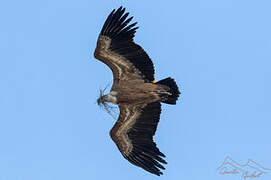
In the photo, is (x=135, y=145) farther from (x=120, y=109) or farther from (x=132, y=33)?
(x=132, y=33)

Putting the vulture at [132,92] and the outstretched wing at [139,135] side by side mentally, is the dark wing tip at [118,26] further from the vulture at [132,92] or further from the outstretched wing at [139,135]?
the outstretched wing at [139,135]

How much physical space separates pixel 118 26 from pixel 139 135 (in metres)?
3.53

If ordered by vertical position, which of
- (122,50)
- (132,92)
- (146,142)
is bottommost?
(146,142)

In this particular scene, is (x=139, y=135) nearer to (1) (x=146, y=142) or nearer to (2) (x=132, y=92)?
(1) (x=146, y=142)

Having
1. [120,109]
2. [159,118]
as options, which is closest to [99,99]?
[120,109]

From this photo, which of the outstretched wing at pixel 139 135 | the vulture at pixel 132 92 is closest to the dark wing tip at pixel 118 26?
the vulture at pixel 132 92

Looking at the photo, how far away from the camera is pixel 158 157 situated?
1570 centimetres

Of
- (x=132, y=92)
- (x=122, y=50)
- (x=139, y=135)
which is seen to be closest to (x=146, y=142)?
(x=139, y=135)

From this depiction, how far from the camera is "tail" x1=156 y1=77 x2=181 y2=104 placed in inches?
605

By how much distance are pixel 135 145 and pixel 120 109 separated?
1.24 metres

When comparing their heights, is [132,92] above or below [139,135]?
above

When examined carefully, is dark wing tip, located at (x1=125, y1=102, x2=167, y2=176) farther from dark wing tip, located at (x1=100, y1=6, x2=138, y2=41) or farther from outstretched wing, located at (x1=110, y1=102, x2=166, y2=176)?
dark wing tip, located at (x1=100, y1=6, x2=138, y2=41)

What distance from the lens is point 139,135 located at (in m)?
16.2

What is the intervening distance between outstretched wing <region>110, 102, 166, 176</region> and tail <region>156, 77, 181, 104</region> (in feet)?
1.34
